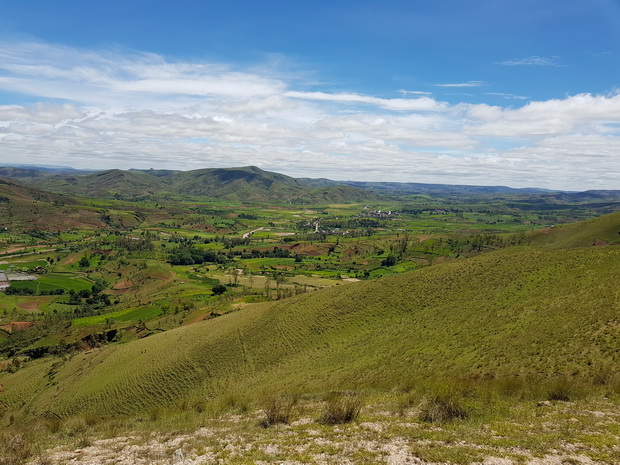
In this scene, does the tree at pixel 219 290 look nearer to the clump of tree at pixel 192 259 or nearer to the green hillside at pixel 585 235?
the clump of tree at pixel 192 259

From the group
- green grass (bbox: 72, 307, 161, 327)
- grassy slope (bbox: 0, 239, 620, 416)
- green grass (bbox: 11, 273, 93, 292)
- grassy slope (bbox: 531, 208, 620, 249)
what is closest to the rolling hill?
grassy slope (bbox: 0, 239, 620, 416)

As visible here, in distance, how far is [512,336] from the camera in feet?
105

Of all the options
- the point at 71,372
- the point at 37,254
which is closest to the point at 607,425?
the point at 71,372

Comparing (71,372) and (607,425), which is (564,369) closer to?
(607,425)

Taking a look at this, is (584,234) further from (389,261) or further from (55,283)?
(55,283)

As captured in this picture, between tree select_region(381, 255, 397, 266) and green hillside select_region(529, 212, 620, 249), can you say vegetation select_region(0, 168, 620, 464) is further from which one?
tree select_region(381, 255, 397, 266)

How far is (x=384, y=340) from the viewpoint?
135ft

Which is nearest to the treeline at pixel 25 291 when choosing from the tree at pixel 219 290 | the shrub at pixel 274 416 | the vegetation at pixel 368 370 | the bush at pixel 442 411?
the vegetation at pixel 368 370

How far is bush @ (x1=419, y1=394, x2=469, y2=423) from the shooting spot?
1808 cm

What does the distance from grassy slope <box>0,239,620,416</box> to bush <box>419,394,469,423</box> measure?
9.61 m

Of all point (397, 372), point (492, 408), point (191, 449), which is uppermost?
point (492, 408)

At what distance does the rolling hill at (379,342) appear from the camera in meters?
29.2

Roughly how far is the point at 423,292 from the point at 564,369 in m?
26.2

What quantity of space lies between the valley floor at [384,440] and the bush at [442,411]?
45 cm
